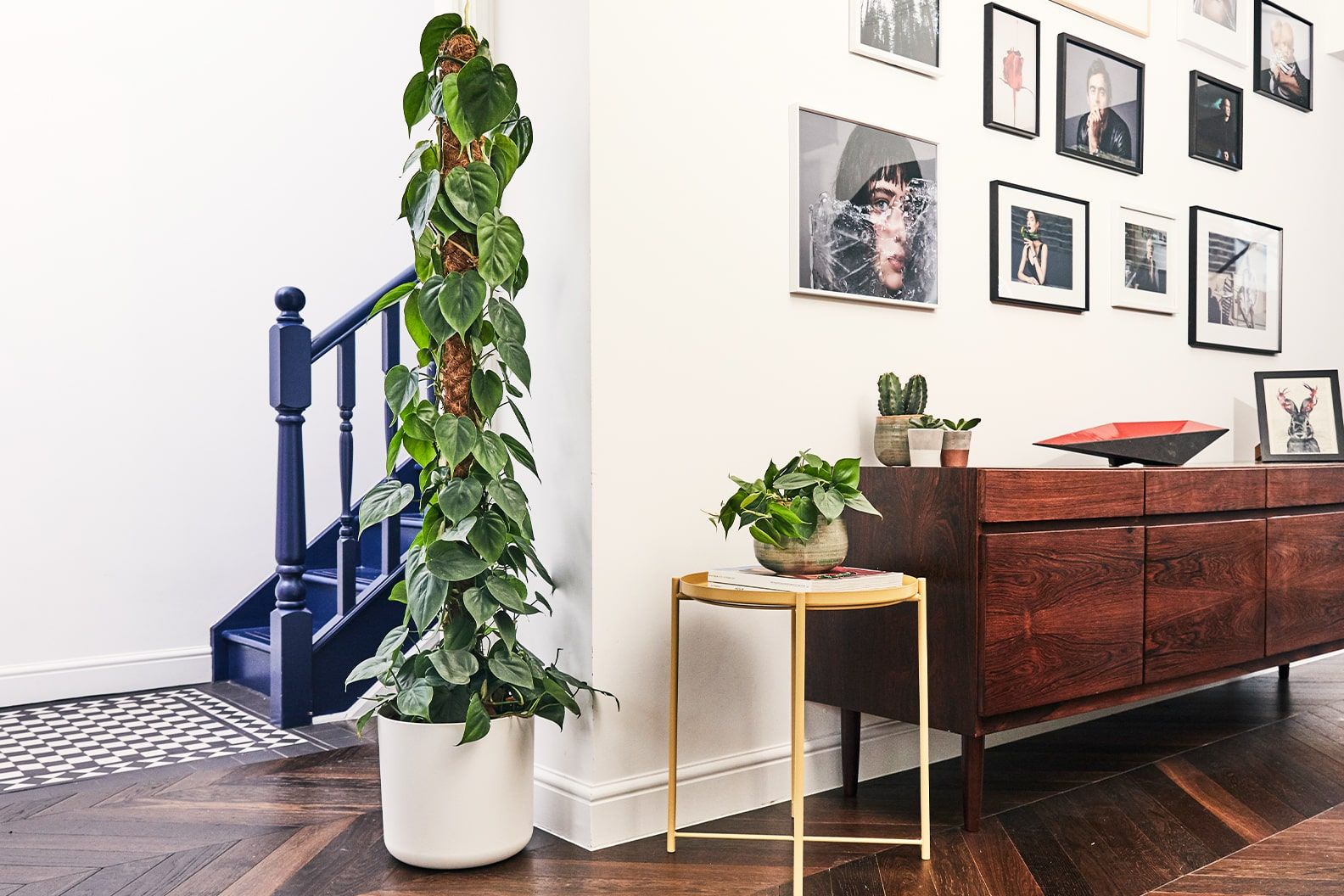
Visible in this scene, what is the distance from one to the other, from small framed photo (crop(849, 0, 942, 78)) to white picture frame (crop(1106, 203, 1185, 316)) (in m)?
0.88

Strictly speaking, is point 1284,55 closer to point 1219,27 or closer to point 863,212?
point 1219,27

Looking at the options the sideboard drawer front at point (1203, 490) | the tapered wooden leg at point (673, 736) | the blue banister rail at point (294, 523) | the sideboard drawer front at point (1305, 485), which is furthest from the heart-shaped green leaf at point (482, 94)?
the sideboard drawer front at point (1305, 485)

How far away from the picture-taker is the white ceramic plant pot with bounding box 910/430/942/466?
2490 millimetres

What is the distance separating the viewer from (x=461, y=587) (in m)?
2.17

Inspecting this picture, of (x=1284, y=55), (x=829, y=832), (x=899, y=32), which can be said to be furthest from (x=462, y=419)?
(x=1284, y=55)

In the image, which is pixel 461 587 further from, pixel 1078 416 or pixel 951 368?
pixel 1078 416

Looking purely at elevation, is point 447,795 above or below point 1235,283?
below

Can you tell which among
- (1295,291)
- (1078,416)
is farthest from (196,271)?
(1295,291)

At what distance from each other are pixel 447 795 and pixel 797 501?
84cm

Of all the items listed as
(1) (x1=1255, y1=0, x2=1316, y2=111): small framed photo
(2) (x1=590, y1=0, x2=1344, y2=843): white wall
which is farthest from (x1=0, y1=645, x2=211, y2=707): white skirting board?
(1) (x1=1255, y1=0, x2=1316, y2=111): small framed photo

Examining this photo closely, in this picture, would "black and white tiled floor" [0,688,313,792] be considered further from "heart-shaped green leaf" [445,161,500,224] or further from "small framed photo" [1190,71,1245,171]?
"small framed photo" [1190,71,1245,171]

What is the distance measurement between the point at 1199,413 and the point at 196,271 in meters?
3.46

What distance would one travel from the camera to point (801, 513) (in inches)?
82.7

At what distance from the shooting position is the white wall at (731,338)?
2.28 meters
